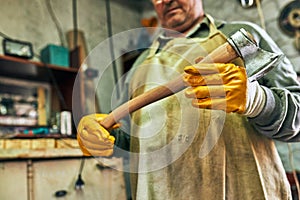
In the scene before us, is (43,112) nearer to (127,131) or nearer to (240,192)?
(127,131)

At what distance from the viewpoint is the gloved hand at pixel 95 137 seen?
57 cm

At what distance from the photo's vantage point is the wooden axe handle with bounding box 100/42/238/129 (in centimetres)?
43

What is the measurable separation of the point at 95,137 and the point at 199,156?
6.8 inches

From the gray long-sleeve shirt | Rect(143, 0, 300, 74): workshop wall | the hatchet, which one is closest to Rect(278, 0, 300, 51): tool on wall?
Rect(143, 0, 300, 74): workshop wall

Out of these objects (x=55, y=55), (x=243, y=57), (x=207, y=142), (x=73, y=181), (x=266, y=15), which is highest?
(x=266, y=15)

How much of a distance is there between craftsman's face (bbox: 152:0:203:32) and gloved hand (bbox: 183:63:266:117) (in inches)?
11.4

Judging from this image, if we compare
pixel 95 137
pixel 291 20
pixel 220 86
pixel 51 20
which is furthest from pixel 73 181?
pixel 291 20

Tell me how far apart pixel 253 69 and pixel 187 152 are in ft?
0.61

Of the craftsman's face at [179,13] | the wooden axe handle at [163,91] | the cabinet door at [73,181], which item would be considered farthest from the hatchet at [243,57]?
the cabinet door at [73,181]

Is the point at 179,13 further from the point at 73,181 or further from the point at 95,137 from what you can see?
the point at 73,181

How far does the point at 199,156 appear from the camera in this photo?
549 mm

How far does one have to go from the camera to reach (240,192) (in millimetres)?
553

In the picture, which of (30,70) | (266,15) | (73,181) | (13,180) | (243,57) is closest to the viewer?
(243,57)

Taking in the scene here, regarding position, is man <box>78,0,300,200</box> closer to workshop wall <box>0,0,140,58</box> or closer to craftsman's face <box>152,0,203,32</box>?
craftsman's face <box>152,0,203,32</box>
